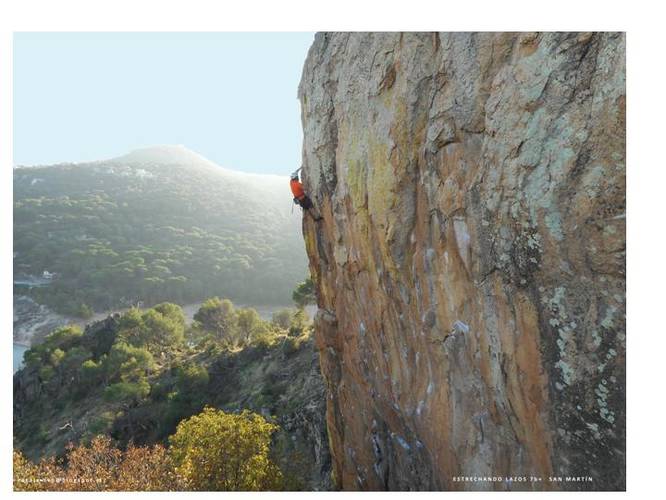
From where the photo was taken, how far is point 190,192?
10044cm

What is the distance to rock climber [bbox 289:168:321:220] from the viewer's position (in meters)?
10.3

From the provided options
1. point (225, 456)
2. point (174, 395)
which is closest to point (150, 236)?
point (174, 395)

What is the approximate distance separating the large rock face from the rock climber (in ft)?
2.52

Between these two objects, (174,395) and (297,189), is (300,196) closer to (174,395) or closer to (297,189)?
(297,189)

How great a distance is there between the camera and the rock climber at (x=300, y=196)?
10268 mm

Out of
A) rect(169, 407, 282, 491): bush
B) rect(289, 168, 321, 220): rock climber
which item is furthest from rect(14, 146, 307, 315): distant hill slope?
rect(289, 168, 321, 220): rock climber

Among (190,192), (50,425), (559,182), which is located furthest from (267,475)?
(190,192)

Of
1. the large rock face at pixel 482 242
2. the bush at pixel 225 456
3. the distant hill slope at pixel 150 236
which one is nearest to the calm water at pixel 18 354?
the distant hill slope at pixel 150 236

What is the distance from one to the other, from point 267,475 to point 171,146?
487ft

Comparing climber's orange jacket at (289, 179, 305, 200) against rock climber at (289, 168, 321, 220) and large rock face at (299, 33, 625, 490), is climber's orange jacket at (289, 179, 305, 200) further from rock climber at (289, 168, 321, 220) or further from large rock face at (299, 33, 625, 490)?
large rock face at (299, 33, 625, 490)

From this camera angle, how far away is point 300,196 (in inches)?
410

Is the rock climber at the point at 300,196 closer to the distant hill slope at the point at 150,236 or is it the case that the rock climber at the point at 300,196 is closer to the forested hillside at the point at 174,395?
the forested hillside at the point at 174,395

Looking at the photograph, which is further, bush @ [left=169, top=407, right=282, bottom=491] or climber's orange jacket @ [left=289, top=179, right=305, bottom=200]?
climber's orange jacket @ [left=289, top=179, right=305, bottom=200]

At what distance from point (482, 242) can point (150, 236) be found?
76.5 metres
